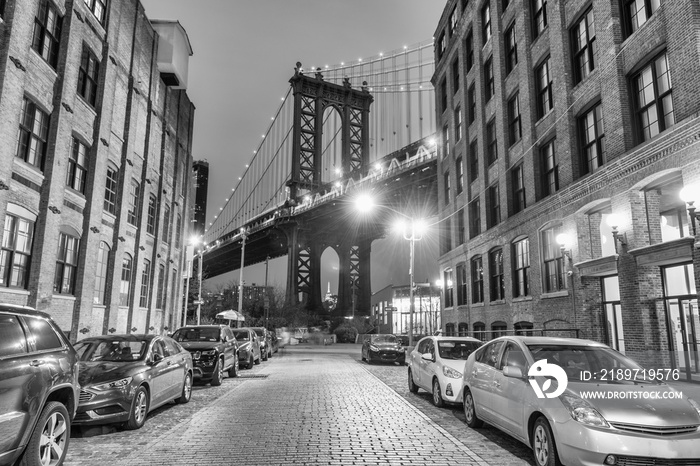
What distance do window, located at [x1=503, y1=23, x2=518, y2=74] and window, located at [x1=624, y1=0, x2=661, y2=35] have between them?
24.6 ft

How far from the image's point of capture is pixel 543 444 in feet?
18.6

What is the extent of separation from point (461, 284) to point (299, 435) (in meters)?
21.5

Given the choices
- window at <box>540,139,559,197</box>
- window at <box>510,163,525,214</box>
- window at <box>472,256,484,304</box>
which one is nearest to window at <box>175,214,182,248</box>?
window at <box>472,256,484,304</box>

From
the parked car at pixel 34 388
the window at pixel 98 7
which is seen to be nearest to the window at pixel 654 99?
the parked car at pixel 34 388

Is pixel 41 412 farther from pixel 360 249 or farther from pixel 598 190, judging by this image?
pixel 360 249

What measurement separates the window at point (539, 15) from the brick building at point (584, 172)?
0.08m

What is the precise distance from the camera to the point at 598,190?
1456cm

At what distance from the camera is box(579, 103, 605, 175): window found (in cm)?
1548

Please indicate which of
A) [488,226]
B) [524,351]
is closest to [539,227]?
[488,226]

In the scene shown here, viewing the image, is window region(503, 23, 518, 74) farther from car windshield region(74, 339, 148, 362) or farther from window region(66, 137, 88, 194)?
car windshield region(74, 339, 148, 362)

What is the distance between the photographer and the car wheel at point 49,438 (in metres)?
4.91

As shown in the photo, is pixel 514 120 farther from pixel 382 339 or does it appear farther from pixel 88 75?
pixel 88 75

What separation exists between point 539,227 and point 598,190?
3.86 m

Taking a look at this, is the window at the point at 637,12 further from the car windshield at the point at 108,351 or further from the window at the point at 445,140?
the window at the point at 445,140
